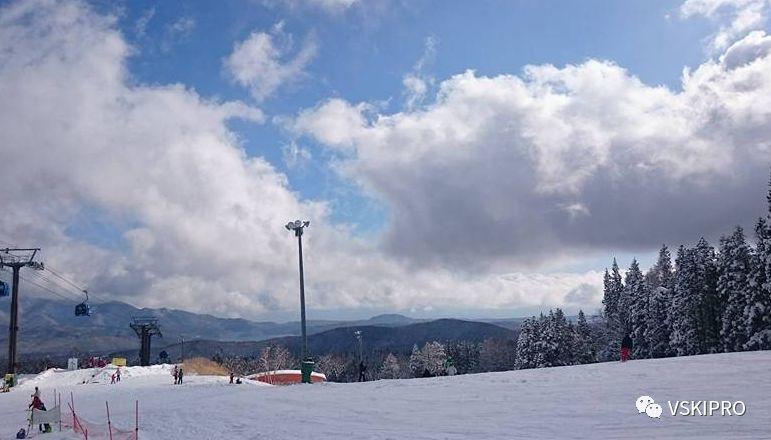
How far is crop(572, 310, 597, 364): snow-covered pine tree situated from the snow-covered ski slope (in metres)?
61.8

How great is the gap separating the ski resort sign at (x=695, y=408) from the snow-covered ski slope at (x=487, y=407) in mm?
248

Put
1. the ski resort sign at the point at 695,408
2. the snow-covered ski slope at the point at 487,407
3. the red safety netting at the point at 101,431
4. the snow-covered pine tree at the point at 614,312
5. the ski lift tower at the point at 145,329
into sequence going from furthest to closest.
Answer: the snow-covered pine tree at the point at 614,312 → the ski lift tower at the point at 145,329 → the red safety netting at the point at 101,431 → the ski resort sign at the point at 695,408 → the snow-covered ski slope at the point at 487,407


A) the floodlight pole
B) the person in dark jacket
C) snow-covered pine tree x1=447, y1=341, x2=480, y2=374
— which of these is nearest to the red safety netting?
the person in dark jacket

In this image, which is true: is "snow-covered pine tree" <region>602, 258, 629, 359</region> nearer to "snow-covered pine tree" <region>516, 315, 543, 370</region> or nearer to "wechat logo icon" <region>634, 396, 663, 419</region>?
"snow-covered pine tree" <region>516, 315, 543, 370</region>

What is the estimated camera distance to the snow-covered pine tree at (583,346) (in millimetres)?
84750

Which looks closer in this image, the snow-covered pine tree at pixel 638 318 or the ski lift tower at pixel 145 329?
the snow-covered pine tree at pixel 638 318

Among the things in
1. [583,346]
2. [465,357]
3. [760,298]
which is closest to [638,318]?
[583,346]

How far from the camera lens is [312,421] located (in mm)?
17656

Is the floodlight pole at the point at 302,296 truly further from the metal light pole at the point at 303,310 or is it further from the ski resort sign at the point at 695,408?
the ski resort sign at the point at 695,408

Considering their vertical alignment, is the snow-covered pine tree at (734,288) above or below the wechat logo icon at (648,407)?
above

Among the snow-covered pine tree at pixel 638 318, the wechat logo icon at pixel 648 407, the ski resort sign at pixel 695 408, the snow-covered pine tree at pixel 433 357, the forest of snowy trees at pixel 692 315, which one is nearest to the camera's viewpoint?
the ski resort sign at pixel 695 408

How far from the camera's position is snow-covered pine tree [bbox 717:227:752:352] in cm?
5197

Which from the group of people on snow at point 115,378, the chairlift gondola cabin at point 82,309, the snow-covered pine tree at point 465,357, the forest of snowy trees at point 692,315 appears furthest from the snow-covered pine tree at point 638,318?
the snow-covered pine tree at point 465,357

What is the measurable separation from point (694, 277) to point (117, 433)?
57.5 metres
